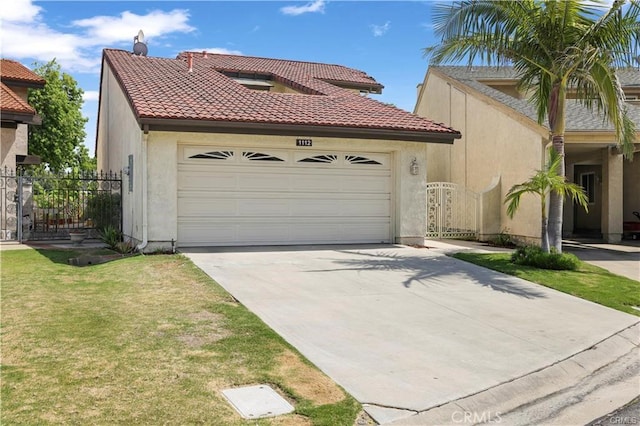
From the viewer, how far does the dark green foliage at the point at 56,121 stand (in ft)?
113

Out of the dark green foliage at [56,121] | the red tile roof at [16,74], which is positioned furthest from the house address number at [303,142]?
the dark green foliage at [56,121]

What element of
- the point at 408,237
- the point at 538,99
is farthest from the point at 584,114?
the point at 408,237

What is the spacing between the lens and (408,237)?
14.5 m

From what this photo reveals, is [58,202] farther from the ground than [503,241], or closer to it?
farther from the ground

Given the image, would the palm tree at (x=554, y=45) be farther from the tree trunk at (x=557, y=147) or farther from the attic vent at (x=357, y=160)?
the attic vent at (x=357, y=160)

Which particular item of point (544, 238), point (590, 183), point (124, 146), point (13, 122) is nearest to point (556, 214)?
point (544, 238)

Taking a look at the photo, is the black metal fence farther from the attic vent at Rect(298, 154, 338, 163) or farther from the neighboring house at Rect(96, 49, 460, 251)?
the attic vent at Rect(298, 154, 338, 163)

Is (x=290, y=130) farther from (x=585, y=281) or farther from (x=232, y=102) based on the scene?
(x=585, y=281)

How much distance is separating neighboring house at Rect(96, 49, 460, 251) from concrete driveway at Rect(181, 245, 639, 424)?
A: 80.4 inches

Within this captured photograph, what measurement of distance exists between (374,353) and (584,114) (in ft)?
50.1

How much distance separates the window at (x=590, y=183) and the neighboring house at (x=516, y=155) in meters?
0.04

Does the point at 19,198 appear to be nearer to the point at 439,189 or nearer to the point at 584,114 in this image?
the point at 439,189

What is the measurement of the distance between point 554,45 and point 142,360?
1049cm

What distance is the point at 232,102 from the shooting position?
1376 cm
